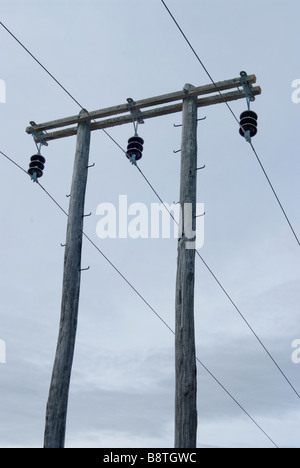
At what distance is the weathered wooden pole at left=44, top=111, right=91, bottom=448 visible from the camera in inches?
365

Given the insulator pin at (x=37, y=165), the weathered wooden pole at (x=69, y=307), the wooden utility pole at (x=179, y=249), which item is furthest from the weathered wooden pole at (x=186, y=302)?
the insulator pin at (x=37, y=165)

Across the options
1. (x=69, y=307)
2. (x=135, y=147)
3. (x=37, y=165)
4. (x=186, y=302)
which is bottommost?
(x=186, y=302)

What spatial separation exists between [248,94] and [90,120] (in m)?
2.89

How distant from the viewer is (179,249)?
977 centimetres

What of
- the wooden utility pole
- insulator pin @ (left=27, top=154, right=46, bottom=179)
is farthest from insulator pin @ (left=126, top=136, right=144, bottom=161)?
insulator pin @ (left=27, top=154, right=46, bottom=179)

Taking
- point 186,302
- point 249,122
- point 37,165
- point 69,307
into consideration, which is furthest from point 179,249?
point 37,165

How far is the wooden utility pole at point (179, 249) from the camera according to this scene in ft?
29.0

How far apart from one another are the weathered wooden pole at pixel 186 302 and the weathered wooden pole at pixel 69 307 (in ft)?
5.56

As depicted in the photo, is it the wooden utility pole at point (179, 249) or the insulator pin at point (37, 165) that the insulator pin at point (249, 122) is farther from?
the insulator pin at point (37, 165)

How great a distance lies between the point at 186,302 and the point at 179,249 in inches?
34.8

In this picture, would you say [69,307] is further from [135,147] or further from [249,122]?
[249,122]
